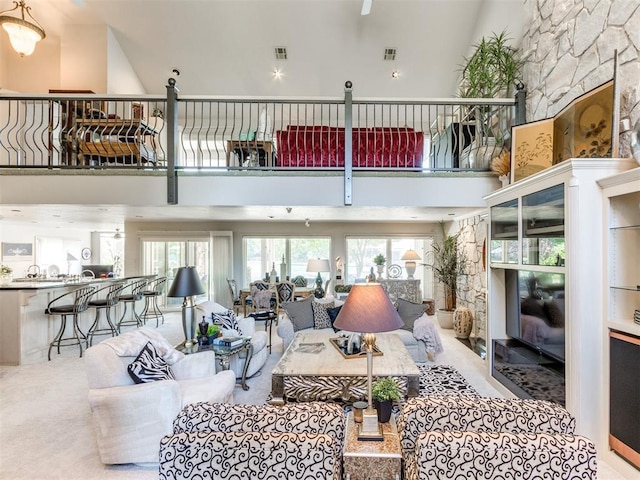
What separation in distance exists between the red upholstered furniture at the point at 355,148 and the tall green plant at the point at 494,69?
112 cm

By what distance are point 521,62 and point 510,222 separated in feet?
8.45

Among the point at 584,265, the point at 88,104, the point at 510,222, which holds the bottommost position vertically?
the point at 584,265

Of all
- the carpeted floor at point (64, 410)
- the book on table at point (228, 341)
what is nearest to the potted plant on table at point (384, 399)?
the carpeted floor at point (64, 410)

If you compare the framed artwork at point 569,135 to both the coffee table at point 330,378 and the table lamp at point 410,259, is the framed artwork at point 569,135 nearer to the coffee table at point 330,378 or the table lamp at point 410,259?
the coffee table at point 330,378

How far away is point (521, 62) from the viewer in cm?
468

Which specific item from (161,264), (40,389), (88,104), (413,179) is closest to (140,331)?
(40,389)

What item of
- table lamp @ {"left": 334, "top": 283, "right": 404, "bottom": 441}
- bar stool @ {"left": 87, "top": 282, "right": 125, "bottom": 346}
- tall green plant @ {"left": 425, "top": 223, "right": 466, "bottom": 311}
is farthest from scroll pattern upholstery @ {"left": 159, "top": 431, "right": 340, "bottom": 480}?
tall green plant @ {"left": 425, "top": 223, "right": 466, "bottom": 311}

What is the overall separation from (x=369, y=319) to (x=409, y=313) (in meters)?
3.18

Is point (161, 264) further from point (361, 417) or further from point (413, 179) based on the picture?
point (361, 417)

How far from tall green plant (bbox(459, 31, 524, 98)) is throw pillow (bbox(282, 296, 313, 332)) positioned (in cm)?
390

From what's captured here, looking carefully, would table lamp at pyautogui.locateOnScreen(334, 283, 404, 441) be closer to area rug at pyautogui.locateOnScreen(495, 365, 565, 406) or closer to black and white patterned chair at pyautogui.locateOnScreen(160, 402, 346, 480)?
black and white patterned chair at pyautogui.locateOnScreen(160, 402, 346, 480)

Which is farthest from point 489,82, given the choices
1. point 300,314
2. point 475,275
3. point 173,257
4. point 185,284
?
point 173,257

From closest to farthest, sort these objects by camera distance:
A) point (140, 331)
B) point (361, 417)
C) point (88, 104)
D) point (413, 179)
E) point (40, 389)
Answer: point (361, 417)
point (140, 331)
point (40, 389)
point (413, 179)
point (88, 104)

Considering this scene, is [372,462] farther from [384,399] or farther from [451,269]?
[451,269]
